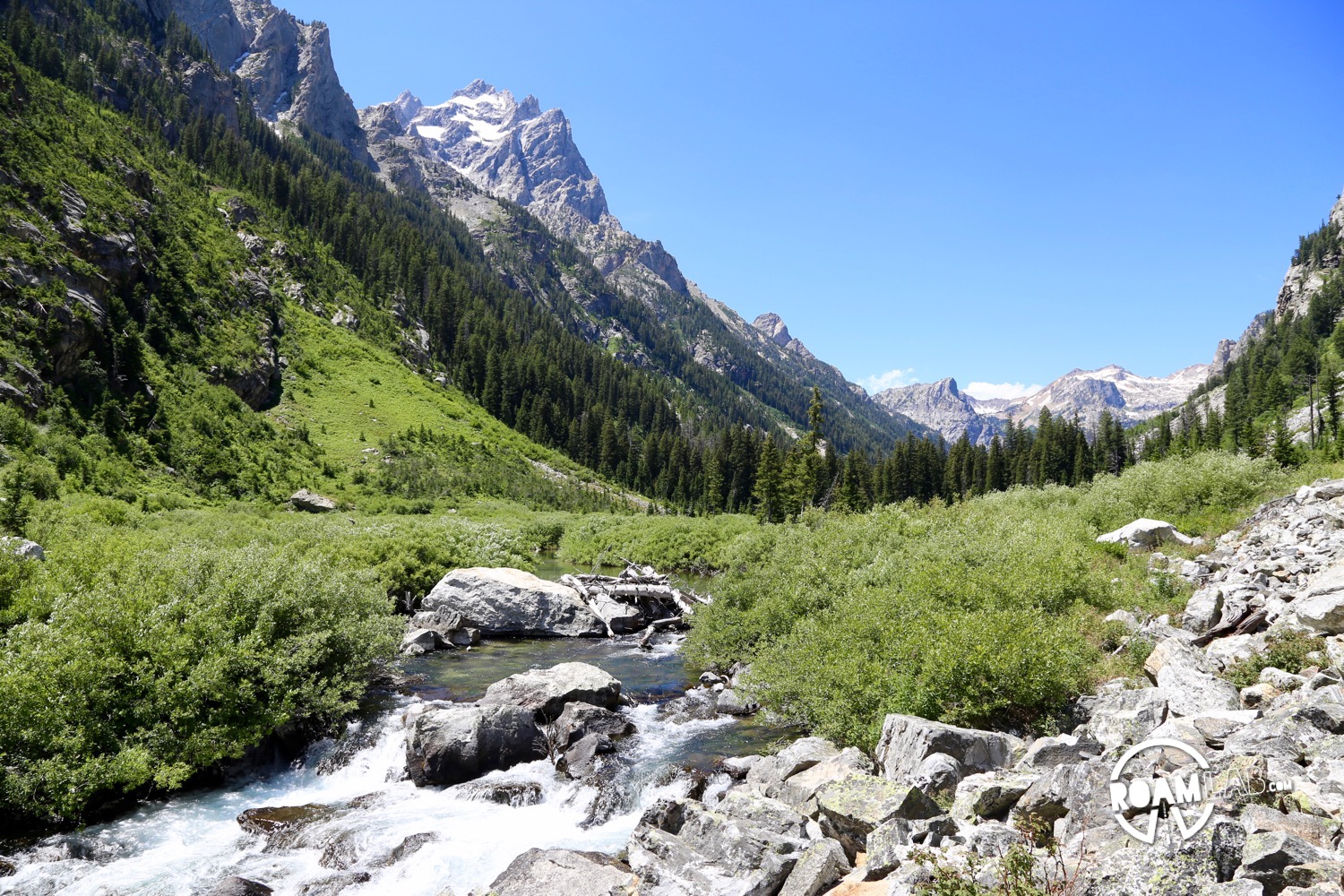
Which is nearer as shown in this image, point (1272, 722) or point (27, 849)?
point (1272, 722)

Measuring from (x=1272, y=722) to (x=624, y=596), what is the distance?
106 ft

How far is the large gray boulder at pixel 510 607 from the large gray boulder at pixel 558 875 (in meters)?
21.1

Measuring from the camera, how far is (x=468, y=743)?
683 inches

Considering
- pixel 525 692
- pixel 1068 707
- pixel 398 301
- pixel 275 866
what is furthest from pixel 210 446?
pixel 398 301

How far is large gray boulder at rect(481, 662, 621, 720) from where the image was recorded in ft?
66.1

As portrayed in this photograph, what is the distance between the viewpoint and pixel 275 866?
42.3 feet

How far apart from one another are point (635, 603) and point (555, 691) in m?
18.1

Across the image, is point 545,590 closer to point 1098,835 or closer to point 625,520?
point 1098,835

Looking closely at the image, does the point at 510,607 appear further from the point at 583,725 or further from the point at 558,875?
the point at 558,875

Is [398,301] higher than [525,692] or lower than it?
higher

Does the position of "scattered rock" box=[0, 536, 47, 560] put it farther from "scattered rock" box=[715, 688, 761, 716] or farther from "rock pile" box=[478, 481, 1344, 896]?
"scattered rock" box=[715, 688, 761, 716]

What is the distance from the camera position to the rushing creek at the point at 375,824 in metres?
12.4

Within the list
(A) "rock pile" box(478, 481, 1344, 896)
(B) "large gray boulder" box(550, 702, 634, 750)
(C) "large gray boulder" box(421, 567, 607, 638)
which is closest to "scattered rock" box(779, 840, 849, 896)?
(A) "rock pile" box(478, 481, 1344, 896)

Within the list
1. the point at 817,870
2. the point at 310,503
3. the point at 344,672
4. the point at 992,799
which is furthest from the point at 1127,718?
the point at 310,503
